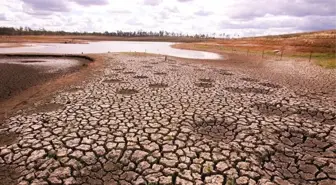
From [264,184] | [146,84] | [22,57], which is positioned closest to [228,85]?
[146,84]

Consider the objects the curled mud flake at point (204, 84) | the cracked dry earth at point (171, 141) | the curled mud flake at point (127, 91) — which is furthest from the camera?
the curled mud flake at point (204, 84)

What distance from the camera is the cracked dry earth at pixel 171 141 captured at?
164 inches

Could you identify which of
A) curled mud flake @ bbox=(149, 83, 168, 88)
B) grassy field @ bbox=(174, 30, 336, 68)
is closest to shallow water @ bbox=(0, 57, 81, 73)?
curled mud flake @ bbox=(149, 83, 168, 88)

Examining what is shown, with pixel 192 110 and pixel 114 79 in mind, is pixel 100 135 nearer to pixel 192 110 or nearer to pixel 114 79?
pixel 192 110

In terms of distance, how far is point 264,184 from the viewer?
12.9 ft

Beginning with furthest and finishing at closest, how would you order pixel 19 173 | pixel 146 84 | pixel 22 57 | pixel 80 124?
pixel 22 57
pixel 146 84
pixel 80 124
pixel 19 173

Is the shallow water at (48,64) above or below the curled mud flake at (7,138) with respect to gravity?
above

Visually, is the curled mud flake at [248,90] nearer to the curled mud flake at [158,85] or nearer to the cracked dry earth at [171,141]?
the cracked dry earth at [171,141]

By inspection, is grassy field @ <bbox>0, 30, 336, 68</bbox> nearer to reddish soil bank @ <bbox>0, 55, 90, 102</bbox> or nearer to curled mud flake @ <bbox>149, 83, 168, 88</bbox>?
curled mud flake @ <bbox>149, 83, 168, 88</bbox>

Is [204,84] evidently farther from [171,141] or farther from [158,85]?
[171,141]

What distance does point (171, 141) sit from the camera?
17.6 feet

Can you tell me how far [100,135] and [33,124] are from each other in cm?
216

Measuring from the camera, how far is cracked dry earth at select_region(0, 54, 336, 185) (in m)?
4.16

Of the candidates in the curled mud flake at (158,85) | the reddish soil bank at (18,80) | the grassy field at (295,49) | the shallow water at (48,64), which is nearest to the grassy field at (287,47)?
the grassy field at (295,49)
